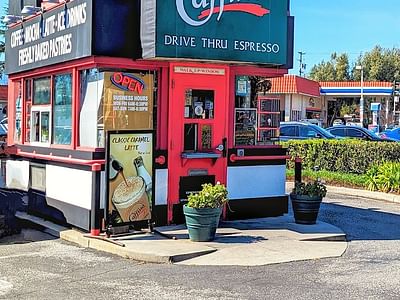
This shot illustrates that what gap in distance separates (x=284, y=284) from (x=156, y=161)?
365 centimetres

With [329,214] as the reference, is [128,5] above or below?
above

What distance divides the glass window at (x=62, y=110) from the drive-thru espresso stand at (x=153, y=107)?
18mm

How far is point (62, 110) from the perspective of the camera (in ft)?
36.5

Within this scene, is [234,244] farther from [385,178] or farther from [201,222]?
[385,178]

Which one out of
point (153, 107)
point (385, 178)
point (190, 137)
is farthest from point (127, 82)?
point (385, 178)

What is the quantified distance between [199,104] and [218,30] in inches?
52.0

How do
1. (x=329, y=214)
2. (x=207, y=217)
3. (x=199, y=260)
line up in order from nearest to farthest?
(x=199, y=260)
(x=207, y=217)
(x=329, y=214)

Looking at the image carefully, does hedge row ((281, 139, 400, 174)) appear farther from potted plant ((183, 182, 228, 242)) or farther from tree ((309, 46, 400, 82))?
tree ((309, 46, 400, 82))

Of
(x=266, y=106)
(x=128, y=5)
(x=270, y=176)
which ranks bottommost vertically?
(x=270, y=176)

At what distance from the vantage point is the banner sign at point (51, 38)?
32.6 feet

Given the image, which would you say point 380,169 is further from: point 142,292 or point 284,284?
point 142,292

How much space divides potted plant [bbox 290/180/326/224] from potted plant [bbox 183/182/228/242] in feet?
6.43

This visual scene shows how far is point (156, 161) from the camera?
33.8ft

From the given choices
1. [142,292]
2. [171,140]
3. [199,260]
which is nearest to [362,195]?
[171,140]
